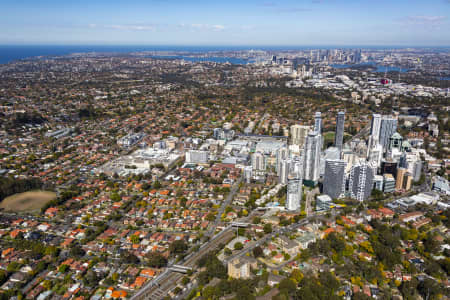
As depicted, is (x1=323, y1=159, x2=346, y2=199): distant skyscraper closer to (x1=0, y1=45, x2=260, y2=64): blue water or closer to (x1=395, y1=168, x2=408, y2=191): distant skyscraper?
(x1=395, y1=168, x2=408, y2=191): distant skyscraper

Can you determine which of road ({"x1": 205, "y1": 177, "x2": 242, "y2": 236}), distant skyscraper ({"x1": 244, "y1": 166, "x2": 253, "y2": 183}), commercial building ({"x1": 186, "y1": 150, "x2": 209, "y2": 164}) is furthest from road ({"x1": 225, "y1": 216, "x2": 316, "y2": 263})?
commercial building ({"x1": 186, "y1": 150, "x2": 209, "y2": 164})

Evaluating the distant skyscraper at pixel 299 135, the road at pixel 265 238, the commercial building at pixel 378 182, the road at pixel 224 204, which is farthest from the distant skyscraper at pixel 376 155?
the road at pixel 224 204

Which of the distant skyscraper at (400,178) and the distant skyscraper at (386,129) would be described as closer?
the distant skyscraper at (400,178)

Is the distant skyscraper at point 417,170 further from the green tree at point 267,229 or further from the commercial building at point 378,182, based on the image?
the green tree at point 267,229

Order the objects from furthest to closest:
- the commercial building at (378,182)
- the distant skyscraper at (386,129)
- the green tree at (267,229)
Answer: the distant skyscraper at (386,129) < the commercial building at (378,182) < the green tree at (267,229)

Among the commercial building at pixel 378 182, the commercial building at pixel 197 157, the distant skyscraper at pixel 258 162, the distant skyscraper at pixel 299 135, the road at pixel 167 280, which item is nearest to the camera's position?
the road at pixel 167 280

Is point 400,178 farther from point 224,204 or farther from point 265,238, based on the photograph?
point 224,204
